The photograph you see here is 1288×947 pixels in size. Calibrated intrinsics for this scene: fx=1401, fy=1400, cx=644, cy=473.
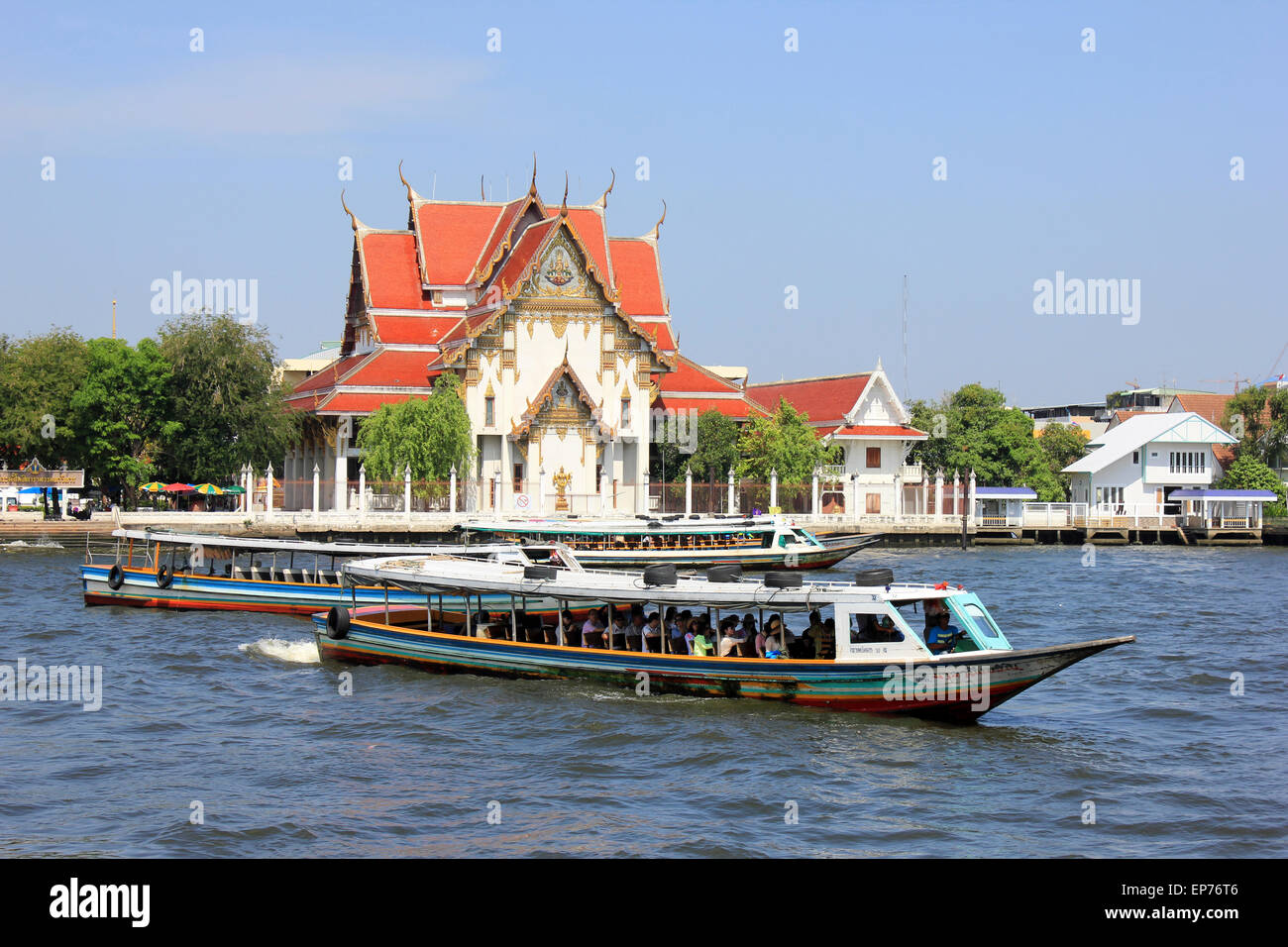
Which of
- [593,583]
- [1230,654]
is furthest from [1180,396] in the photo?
[593,583]

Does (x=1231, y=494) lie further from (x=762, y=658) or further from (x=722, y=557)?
(x=762, y=658)

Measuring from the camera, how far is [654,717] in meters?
19.3

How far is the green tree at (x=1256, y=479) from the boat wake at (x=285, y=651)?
177 ft

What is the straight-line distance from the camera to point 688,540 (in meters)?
42.8

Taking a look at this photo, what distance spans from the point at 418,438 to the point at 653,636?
107ft

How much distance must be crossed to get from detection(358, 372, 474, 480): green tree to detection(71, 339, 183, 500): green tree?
898 centimetres

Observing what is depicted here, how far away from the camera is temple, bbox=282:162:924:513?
55.2 metres

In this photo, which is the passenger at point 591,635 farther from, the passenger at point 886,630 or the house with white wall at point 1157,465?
the house with white wall at point 1157,465

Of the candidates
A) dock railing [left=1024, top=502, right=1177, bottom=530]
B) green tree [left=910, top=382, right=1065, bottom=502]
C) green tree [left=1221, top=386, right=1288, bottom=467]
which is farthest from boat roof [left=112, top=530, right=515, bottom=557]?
green tree [left=1221, top=386, right=1288, bottom=467]

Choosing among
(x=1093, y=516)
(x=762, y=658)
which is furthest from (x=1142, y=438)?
(x=762, y=658)

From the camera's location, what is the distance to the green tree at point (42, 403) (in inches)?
2173

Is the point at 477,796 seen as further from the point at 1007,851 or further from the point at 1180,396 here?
the point at 1180,396

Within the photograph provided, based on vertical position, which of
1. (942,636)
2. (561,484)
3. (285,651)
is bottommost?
(285,651)

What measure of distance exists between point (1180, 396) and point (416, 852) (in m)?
73.7
